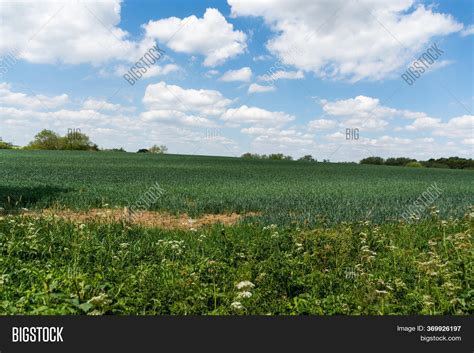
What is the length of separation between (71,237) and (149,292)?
3.82m

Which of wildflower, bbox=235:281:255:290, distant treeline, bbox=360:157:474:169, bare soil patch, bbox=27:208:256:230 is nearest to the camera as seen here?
wildflower, bbox=235:281:255:290

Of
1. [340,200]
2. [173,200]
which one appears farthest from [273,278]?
[340,200]

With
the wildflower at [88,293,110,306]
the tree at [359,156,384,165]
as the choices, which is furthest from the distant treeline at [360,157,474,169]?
the wildflower at [88,293,110,306]

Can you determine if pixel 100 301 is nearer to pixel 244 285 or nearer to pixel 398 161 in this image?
pixel 244 285

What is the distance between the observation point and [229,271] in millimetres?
7223

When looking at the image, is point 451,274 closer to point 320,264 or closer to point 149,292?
point 320,264

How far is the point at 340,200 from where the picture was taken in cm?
1755

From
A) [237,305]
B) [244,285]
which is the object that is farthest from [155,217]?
[237,305]

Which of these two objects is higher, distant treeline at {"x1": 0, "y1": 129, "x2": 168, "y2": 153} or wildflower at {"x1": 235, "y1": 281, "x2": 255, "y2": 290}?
distant treeline at {"x1": 0, "y1": 129, "x2": 168, "y2": 153}

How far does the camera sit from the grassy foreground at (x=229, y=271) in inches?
222

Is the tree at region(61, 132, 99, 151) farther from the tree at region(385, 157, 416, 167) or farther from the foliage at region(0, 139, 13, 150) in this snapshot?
the tree at region(385, 157, 416, 167)

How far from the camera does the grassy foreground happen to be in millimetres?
5629

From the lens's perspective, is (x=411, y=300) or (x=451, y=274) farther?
(x=451, y=274)

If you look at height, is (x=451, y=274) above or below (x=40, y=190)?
below
